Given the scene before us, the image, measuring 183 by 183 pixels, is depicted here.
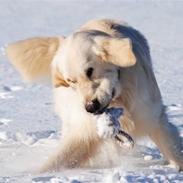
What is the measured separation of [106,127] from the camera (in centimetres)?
445

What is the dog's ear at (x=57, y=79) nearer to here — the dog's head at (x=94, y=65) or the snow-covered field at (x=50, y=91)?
the dog's head at (x=94, y=65)

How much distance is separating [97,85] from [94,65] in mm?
139

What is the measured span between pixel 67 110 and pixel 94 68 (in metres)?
0.55

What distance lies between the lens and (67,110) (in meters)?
4.77

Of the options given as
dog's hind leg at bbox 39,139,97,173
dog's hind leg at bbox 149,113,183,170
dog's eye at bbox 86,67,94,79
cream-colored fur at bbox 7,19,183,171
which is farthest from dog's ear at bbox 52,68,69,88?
dog's hind leg at bbox 149,113,183,170

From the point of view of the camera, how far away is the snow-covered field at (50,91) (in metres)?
4.46

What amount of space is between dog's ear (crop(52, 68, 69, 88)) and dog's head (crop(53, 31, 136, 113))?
42 millimetres

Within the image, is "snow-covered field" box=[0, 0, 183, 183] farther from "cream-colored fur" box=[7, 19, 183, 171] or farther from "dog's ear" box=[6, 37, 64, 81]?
"dog's ear" box=[6, 37, 64, 81]

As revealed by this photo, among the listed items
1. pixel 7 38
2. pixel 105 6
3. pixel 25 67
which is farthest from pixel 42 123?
pixel 105 6

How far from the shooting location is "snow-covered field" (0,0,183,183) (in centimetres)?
446

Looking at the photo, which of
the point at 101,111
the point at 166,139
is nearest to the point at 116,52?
the point at 101,111

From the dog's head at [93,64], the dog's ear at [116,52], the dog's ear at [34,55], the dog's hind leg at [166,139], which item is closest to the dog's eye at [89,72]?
the dog's head at [93,64]

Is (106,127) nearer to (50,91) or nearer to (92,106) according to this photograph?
(92,106)

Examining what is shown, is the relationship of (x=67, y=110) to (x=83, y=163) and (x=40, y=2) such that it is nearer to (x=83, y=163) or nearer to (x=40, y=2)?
(x=83, y=163)
